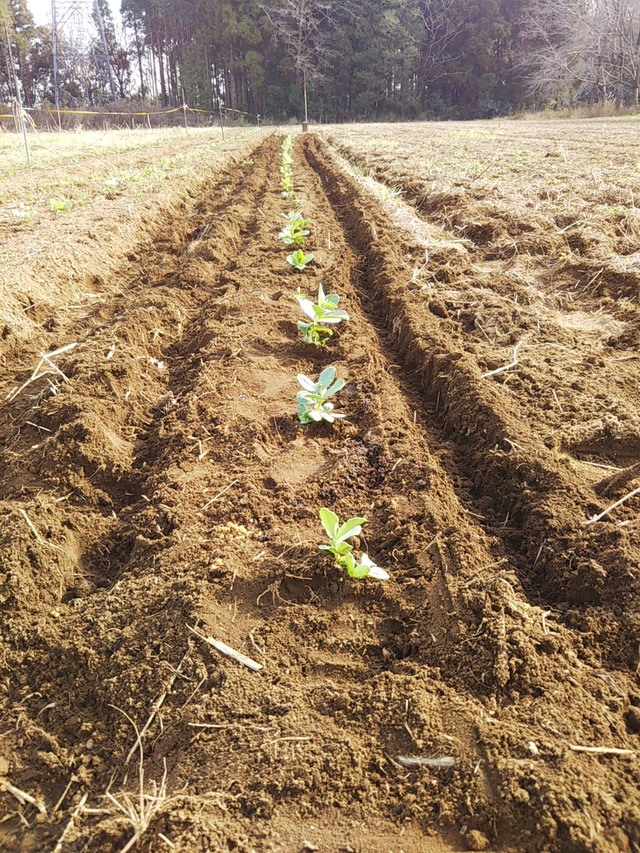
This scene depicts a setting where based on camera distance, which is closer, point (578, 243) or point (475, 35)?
point (578, 243)

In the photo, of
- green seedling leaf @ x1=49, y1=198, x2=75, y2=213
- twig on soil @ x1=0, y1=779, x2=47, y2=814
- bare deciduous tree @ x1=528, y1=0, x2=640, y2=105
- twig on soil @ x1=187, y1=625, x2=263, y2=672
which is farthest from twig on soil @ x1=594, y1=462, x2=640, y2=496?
bare deciduous tree @ x1=528, y1=0, x2=640, y2=105

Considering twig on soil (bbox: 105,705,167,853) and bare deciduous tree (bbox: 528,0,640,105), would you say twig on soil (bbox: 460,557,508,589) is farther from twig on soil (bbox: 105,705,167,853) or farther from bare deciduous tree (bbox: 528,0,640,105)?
bare deciduous tree (bbox: 528,0,640,105)

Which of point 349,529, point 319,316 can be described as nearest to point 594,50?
point 319,316

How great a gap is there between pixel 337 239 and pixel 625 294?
3.51 m

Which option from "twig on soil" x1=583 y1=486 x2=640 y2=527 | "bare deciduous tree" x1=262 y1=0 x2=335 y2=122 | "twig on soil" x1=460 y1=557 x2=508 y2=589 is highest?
"bare deciduous tree" x1=262 y1=0 x2=335 y2=122

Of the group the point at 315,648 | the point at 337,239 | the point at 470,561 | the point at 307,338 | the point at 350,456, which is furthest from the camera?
the point at 337,239

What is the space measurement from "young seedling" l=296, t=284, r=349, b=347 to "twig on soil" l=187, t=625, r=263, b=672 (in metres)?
2.43

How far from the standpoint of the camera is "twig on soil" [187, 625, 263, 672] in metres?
1.82

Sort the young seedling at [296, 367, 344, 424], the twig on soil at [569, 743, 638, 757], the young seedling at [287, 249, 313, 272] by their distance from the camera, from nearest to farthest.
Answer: the twig on soil at [569, 743, 638, 757] < the young seedling at [296, 367, 344, 424] < the young seedling at [287, 249, 313, 272]

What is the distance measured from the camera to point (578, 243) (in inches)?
226

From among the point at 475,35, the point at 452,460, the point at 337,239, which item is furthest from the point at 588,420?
the point at 475,35

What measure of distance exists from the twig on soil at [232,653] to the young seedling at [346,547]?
50cm

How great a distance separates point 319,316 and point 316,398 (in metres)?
1.02

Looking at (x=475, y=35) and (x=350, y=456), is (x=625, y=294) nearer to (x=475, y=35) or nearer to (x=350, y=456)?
(x=350, y=456)
